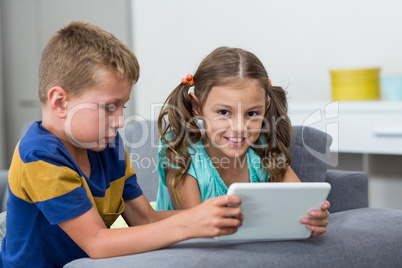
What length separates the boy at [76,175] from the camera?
3.58 feet

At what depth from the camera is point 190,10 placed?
3703 millimetres

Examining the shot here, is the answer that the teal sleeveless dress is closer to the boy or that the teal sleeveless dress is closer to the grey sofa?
the grey sofa

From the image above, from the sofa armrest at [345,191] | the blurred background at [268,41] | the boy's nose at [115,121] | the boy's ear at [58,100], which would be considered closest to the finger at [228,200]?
the boy's nose at [115,121]

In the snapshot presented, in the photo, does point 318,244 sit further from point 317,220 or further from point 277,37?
point 277,37

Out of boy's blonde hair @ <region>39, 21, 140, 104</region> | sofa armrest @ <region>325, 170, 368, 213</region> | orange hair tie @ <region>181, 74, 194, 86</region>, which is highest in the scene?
boy's blonde hair @ <region>39, 21, 140, 104</region>

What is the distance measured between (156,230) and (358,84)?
1990mm

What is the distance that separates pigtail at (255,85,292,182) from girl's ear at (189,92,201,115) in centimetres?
21

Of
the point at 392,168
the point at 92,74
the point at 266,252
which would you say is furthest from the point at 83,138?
the point at 392,168

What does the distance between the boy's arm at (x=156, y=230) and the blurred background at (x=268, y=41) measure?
1.64m

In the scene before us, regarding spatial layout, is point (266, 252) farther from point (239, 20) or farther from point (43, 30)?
point (43, 30)

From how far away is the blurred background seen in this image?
2.99 metres

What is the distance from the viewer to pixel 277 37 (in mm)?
3336

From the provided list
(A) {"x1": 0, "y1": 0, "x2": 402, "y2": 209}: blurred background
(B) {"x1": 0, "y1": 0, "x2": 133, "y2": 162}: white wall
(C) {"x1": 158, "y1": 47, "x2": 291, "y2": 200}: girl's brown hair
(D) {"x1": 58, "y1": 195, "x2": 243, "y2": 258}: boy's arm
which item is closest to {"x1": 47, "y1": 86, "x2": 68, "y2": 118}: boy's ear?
(D) {"x1": 58, "y1": 195, "x2": 243, "y2": 258}: boy's arm

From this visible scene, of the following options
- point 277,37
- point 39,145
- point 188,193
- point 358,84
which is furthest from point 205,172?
point 277,37
